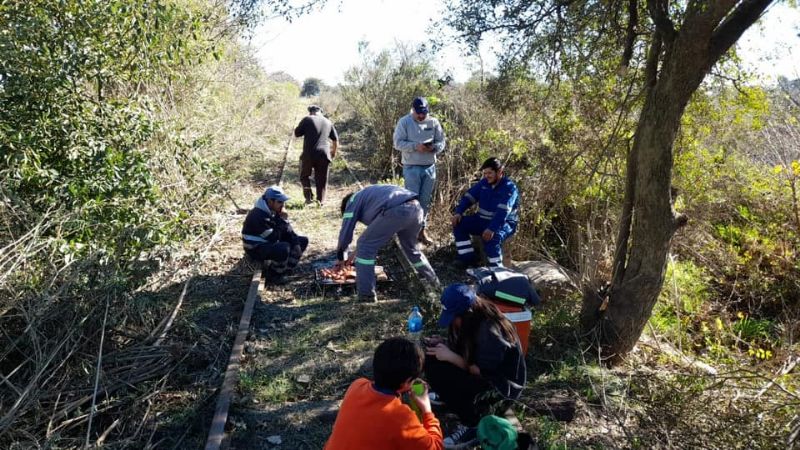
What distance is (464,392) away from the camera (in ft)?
12.4

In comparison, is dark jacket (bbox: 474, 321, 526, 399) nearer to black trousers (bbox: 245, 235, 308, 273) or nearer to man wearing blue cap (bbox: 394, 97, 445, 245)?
black trousers (bbox: 245, 235, 308, 273)

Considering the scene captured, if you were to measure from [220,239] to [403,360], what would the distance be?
6434mm

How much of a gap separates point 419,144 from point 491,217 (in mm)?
1644

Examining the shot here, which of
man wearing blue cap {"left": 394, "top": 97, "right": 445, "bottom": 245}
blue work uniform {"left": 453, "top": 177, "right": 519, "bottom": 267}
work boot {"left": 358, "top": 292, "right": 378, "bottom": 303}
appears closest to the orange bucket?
work boot {"left": 358, "top": 292, "right": 378, "bottom": 303}

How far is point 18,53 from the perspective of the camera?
5375 millimetres

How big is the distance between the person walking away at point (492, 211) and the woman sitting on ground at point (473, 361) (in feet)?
9.70

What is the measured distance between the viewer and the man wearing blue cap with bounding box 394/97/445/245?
782 cm

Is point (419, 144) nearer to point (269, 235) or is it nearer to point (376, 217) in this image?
point (376, 217)

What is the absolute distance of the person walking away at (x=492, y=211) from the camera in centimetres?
670

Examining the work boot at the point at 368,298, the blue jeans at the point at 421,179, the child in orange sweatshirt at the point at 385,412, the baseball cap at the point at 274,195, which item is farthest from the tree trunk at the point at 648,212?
the baseball cap at the point at 274,195

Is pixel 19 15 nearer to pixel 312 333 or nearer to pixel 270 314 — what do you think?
pixel 270 314

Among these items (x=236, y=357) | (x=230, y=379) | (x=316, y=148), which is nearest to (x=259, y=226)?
(x=236, y=357)

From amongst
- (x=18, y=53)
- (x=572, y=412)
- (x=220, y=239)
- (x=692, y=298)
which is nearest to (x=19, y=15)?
(x=18, y=53)

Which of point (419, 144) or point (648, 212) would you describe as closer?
point (648, 212)
